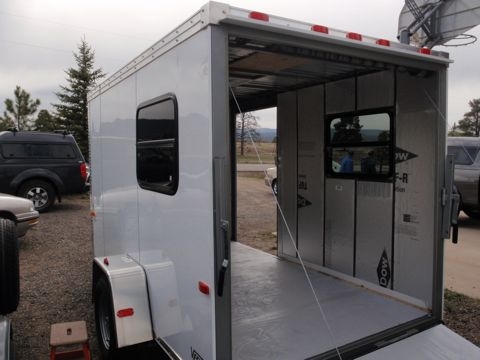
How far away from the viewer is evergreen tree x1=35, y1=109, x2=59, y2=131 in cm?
2603

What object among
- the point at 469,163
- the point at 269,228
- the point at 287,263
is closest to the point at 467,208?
the point at 469,163

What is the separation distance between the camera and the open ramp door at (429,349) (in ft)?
9.48

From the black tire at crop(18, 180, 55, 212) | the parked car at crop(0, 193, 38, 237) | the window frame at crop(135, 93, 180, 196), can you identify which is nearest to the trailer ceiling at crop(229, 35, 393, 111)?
the window frame at crop(135, 93, 180, 196)

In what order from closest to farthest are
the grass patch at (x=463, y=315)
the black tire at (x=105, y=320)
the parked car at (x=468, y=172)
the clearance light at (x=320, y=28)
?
the clearance light at (x=320, y=28), the black tire at (x=105, y=320), the grass patch at (x=463, y=315), the parked car at (x=468, y=172)

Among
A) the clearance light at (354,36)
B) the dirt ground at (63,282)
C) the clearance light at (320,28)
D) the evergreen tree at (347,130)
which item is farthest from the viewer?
the evergreen tree at (347,130)

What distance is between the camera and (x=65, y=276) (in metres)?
6.20

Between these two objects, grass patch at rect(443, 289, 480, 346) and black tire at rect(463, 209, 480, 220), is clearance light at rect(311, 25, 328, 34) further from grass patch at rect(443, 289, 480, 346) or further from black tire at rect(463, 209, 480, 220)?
black tire at rect(463, 209, 480, 220)

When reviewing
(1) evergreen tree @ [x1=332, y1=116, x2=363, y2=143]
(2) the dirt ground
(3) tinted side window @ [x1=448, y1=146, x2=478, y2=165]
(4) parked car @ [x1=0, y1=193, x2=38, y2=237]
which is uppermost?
(1) evergreen tree @ [x1=332, y1=116, x2=363, y2=143]

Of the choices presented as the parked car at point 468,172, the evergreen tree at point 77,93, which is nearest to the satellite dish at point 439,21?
the parked car at point 468,172

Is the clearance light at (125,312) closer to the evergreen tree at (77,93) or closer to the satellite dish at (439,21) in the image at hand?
the satellite dish at (439,21)

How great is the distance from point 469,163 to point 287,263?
19.5 ft

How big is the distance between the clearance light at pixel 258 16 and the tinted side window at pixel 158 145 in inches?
28.0

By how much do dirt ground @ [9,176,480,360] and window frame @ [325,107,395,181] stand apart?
162 cm

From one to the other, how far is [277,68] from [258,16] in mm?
1693
